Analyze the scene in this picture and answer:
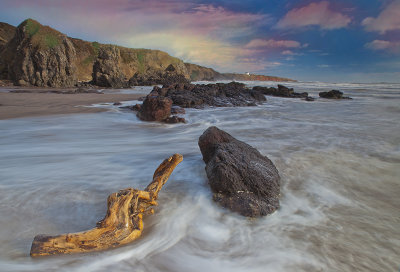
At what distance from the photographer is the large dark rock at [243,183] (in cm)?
199

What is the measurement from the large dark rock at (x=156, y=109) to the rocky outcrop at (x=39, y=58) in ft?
69.6

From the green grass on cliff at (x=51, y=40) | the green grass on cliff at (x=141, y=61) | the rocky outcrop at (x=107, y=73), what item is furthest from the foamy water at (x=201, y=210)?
the green grass on cliff at (x=141, y=61)

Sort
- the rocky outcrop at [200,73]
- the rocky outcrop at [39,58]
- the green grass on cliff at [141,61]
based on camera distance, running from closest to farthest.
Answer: the rocky outcrop at [39,58]
the green grass on cliff at [141,61]
the rocky outcrop at [200,73]

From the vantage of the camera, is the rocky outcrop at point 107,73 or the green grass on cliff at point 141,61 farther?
the green grass on cliff at point 141,61

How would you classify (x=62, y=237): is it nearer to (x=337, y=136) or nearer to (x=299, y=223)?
(x=299, y=223)

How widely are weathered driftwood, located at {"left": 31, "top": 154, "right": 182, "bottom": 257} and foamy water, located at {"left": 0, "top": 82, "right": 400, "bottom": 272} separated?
0.05 meters

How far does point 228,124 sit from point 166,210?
4965 mm

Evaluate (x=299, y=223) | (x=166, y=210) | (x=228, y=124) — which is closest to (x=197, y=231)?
(x=166, y=210)

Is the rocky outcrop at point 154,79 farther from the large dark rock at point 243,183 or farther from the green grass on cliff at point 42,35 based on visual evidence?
the large dark rock at point 243,183

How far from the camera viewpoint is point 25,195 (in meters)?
2.17

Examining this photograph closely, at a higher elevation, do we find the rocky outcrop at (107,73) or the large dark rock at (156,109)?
the rocky outcrop at (107,73)

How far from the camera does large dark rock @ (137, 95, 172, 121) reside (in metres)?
6.34

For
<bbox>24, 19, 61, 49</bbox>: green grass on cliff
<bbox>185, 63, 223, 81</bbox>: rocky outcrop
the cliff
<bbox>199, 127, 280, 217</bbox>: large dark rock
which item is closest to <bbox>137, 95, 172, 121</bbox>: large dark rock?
<bbox>199, 127, 280, 217</bbox>: large dark rock

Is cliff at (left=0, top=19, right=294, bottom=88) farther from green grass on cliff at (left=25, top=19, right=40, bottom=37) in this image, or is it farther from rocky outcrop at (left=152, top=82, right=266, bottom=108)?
rocky outcrop at (left=152, top=82, right=266, bottom=108)
